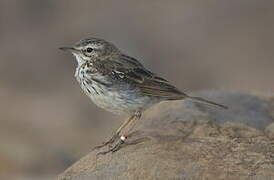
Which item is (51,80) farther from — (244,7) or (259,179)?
(259,179)

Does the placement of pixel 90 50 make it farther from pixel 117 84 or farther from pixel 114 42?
pixel 114 42

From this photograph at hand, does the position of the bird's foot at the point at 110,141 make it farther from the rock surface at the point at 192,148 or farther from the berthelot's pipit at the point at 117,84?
the rock surface at the point at 192,148

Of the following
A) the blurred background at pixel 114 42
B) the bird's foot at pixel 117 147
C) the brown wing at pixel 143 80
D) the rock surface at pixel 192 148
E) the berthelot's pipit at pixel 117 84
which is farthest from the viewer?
the blurred background at pixel 114 42

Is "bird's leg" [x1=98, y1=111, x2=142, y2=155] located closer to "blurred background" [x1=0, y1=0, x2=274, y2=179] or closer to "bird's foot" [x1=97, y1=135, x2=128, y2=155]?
"bird's foot" [x1=97, y1=135, x2=128, y2=155]

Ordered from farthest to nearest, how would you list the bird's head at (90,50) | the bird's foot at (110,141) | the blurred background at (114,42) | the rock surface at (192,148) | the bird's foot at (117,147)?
the blurred background at (114,42)
the bird's head at (90,50)
the bird's foot at (110,141)
the bird's foot at (117,147)
the rock surface at (192,148)

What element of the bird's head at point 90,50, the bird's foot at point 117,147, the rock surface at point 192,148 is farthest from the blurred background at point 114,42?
the bird's foot at point 117,147

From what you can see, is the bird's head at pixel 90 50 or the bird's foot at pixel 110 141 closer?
the bird's foot at pixel 110 141
